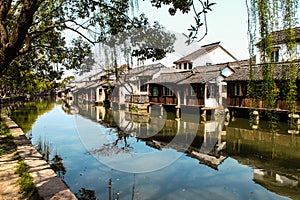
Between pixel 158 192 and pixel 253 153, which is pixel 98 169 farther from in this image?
pixel 253 153

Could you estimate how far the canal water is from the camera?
295 inches

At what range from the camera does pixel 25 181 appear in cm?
592

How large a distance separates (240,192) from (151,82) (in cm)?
2472

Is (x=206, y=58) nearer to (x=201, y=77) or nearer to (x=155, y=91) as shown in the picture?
(x=155, y=91)

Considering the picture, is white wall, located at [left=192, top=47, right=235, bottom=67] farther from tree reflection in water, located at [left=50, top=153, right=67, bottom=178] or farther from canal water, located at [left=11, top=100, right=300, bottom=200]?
tree reflection in water, located at [left=50, top=153, right=67, bottom=178]

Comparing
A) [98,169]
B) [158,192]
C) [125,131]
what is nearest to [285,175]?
[158,192]

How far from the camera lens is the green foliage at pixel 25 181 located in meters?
5.35

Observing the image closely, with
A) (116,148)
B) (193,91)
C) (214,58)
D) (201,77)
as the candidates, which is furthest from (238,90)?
(214,58)

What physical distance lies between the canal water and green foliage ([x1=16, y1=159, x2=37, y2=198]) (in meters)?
1.42

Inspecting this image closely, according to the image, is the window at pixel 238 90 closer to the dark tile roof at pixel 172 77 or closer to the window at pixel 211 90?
the window at pixel 211 90

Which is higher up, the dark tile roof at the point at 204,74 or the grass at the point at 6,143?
the dark tile roof at the point at 204,74

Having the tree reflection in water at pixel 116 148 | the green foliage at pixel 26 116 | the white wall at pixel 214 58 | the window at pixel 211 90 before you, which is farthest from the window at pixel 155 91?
the tree reflection in water at pixel 116 148

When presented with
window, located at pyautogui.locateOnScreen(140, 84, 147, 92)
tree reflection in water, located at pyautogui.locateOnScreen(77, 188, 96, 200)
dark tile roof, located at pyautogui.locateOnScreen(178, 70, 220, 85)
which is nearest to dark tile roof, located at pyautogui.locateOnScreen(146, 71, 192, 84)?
dark tile roof, located at pyautogui.locateOnScreen(178, 70, 220, 85)

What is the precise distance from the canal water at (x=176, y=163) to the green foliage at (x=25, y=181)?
1.42 metres
